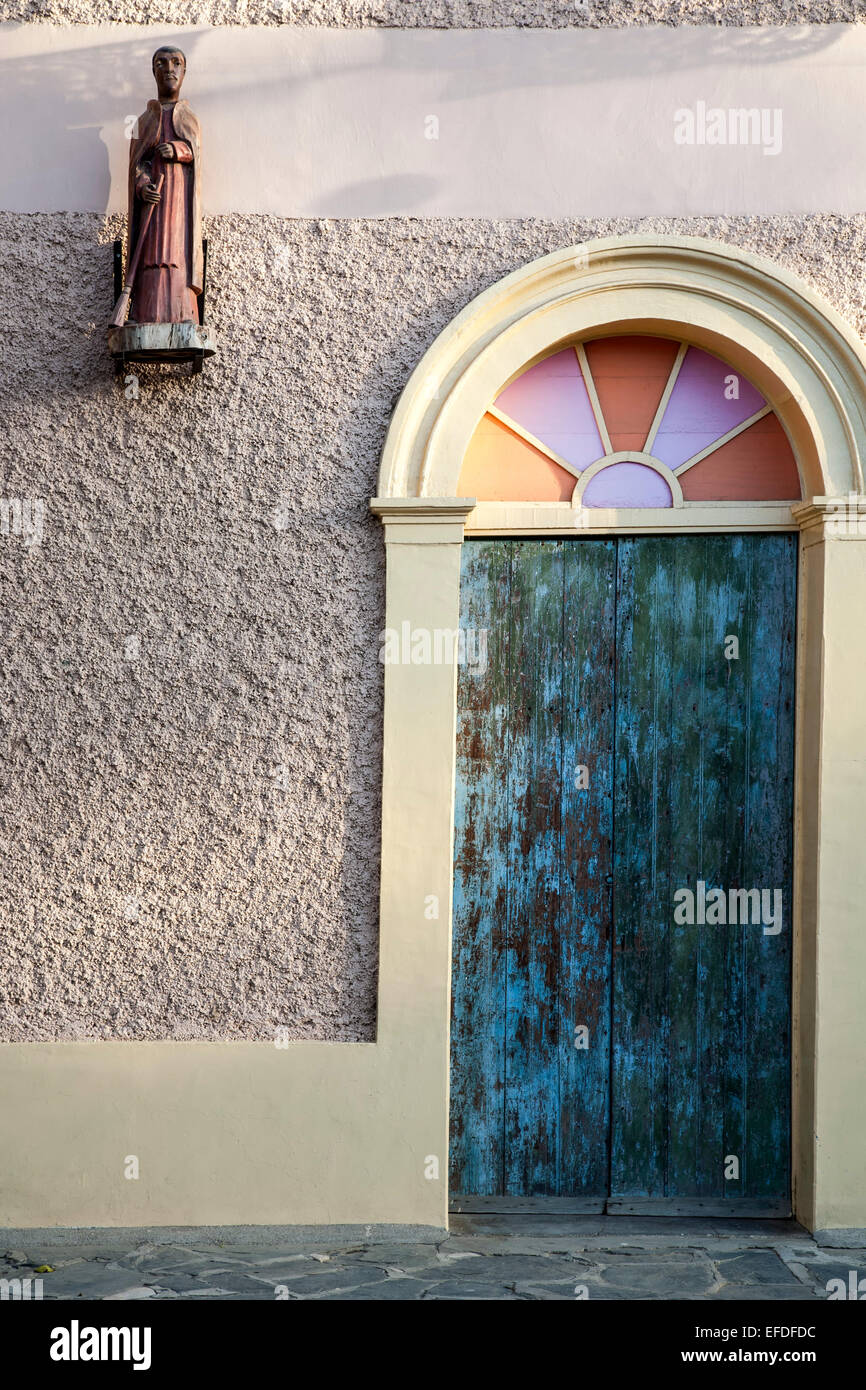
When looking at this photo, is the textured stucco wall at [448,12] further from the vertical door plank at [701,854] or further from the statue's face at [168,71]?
the vertical door plank at [701,854]

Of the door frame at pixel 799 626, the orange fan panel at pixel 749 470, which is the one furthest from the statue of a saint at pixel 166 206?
the orange fan panel at pixel 749 470

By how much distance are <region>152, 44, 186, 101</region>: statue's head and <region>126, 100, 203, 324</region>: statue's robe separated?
49 millimetres

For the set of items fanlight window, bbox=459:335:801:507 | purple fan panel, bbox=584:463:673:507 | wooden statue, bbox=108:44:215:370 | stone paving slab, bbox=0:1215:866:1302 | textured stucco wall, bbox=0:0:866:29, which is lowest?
stone paving slab, bbox=0:1215:866:1302

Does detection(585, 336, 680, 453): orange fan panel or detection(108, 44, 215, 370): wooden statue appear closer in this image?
detection(108, 44, 215, 370): wooden statue

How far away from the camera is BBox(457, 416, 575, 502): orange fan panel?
5.17m

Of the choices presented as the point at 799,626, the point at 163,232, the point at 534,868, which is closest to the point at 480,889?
the point at 534,868

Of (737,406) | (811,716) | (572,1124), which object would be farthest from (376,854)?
(737,406)

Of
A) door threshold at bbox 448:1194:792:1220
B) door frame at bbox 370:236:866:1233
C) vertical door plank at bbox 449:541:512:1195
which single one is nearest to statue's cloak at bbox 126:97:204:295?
door frame at bbox 370:236:866:1233

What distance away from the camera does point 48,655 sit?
492 centimetres

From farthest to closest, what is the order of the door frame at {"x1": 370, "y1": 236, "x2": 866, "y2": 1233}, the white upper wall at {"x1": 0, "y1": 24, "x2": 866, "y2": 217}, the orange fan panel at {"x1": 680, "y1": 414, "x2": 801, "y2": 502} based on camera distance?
the orange fan panel at {"x1": 680, "y1": 414, "x2": 801, "y2": 502} → the white upper wall at {"x1": 0, "y1": 24, "x2": 866, "y2": 217} → the door frame at {"x1": 370, "y1": 236, "x2": 866, "y2": 1233}

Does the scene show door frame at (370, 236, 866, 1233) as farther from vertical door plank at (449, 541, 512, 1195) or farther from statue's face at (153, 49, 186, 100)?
statue's face at (153, 49, 186, 100)

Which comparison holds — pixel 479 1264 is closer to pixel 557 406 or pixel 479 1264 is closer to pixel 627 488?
pixel 627 488

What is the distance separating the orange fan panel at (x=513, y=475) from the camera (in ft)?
17.0

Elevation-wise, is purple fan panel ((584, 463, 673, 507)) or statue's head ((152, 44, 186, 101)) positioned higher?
statue's head ((152, 44, 186, 101))
